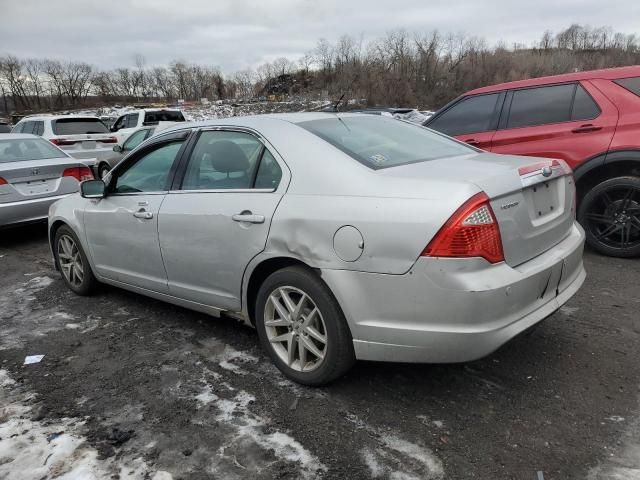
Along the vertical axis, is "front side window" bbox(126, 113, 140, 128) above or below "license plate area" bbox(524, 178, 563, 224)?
above

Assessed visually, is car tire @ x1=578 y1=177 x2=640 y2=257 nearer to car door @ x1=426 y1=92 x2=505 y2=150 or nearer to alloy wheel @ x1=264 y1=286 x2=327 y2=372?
car door @ x1=426 y1=92 x2=505 y2=150

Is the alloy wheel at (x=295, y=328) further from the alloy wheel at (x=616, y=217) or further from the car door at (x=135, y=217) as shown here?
the alloy wheel at (x=616, y=217)

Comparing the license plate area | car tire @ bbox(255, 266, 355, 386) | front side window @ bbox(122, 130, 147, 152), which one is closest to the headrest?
car tire @ bbox(255, 266, 355, 386)

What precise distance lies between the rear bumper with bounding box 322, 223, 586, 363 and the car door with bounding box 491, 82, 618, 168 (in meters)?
2.99

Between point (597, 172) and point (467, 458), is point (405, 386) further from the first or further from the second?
point (597, 172)

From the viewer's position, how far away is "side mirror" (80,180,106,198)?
4.16 meters

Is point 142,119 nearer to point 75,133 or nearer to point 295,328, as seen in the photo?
point 75,133

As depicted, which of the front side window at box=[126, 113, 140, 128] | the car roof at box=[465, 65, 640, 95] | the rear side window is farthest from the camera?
the front side window at box=[126, 113, 140, 128]

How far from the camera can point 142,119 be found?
49.2 ft

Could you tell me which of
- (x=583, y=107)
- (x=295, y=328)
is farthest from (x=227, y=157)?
(x=583, y=107)

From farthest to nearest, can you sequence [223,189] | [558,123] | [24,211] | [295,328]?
[24,211] < [558,123] < [223,189] < [295,328]

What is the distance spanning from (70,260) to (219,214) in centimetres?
244

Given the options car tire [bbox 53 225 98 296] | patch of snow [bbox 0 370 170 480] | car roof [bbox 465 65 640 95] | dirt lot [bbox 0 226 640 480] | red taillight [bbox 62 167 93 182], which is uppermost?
car roof [bbox 465 65 640 95]

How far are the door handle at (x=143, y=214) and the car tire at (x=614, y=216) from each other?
4.13 m
